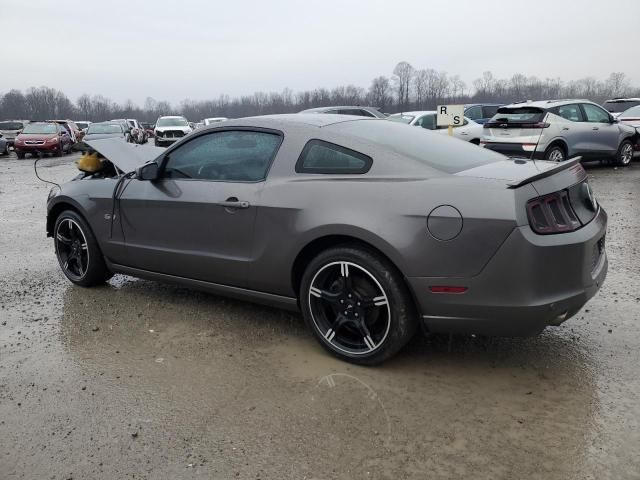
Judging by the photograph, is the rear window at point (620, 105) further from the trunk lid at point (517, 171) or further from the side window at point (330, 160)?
the side window at point (330, 160)

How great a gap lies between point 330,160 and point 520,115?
31.2ft

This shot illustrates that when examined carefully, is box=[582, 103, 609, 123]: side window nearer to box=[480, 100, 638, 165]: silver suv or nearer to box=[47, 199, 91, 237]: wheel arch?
box=[480, 100, 638, 165]: silver suv

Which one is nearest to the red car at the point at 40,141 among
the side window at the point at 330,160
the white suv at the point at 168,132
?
the white suv at the point at 168,132

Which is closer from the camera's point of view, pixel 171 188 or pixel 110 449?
pixel 110 449

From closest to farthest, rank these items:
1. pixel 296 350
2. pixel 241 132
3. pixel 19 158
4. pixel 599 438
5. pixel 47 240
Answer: pixel 599 438 → pixel 296 350 → pixel 241 132 → pixel 47 240 → pixel 19 158

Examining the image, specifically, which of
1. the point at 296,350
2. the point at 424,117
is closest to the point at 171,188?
the point at 296,350

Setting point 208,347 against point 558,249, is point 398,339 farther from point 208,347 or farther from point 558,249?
point 208,347

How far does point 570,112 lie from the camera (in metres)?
12.5

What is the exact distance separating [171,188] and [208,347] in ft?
4.21

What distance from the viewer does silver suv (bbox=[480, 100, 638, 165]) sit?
38.4 feet

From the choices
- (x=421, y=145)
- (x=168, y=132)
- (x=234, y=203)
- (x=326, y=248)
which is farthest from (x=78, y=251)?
(x=168, y=132)

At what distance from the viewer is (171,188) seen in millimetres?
4312

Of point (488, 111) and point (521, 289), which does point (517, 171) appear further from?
point (488, 111)

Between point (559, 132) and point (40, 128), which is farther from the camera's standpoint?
point (40, 128)
